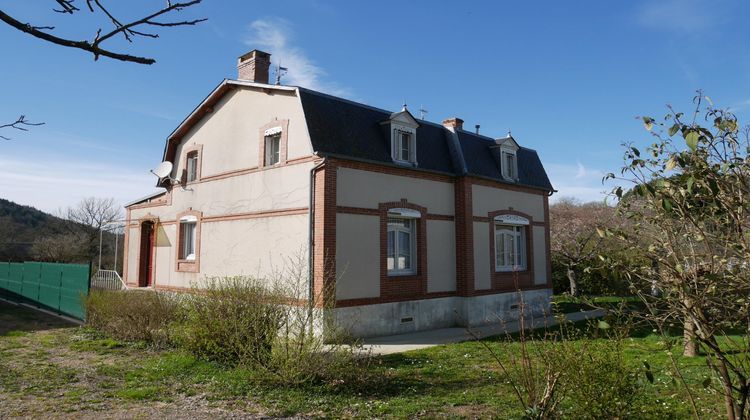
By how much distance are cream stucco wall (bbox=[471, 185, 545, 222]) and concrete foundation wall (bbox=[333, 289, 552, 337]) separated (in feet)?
9.51

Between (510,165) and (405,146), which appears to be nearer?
(405,146)

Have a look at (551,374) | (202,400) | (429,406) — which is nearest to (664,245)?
(551,374)

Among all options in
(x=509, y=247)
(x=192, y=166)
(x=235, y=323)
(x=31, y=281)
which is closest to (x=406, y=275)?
(x=509, y=247)

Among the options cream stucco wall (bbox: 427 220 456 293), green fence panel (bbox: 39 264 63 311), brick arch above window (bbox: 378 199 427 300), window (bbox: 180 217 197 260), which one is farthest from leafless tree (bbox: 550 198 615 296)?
green fence panel (bbox: 39 264 63 311)

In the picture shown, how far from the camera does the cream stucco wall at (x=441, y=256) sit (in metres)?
14.8

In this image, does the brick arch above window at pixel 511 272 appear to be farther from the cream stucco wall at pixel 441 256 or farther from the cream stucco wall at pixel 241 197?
the cream stucco wall at pixel 241 197

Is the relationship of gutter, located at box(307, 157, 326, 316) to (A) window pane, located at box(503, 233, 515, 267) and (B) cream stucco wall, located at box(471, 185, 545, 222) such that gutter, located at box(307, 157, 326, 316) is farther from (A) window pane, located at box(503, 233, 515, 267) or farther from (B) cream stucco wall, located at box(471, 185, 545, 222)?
(A) window pane, located at box(503, 233, 515, 267)

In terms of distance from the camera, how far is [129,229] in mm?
20641

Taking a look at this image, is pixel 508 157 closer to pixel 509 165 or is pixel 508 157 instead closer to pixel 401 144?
pixel 509 165

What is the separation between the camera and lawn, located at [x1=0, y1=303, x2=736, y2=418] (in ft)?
21.9

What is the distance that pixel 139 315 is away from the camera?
11680mm

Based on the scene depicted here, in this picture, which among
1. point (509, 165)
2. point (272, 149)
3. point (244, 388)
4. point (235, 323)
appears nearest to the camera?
point (244, 388)

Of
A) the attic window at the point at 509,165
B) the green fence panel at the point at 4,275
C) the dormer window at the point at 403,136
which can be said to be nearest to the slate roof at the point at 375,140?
the dormer window at the point at 403,136

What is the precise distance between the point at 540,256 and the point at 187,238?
12786mm
